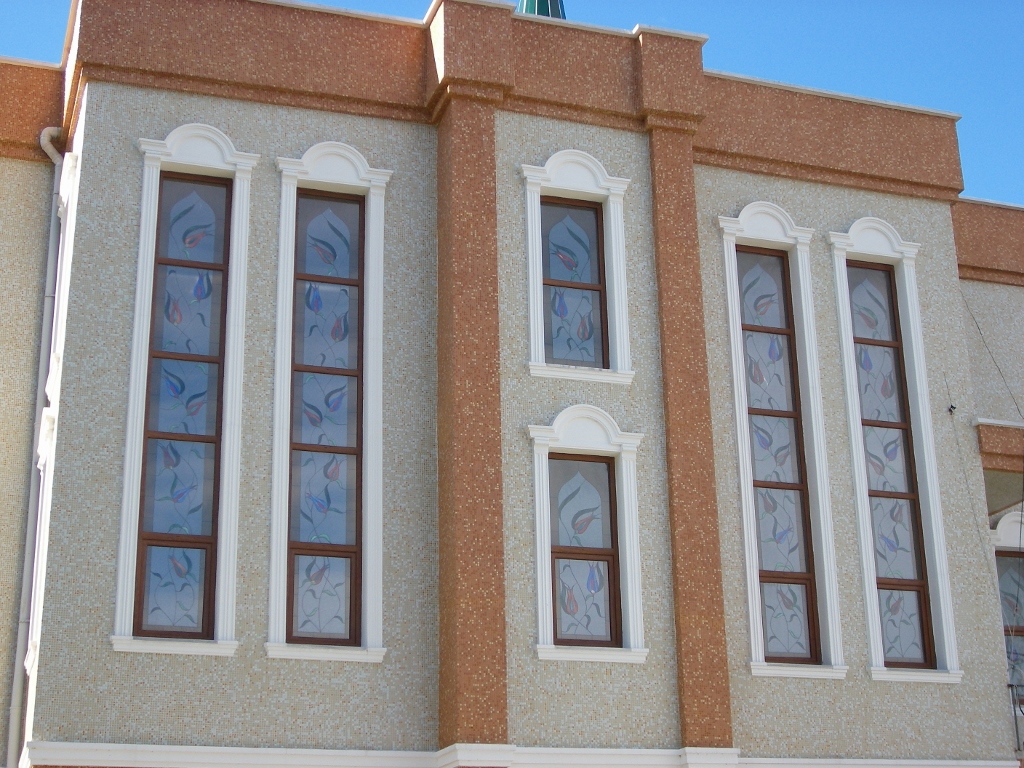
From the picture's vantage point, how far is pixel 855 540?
615 inches

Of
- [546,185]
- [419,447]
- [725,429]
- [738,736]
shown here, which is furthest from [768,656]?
[546,185]

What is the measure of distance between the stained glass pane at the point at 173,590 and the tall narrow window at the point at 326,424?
34.6 inches

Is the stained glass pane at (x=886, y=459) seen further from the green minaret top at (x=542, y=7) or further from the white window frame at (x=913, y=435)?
the green minaret top at (x=542, y=7)

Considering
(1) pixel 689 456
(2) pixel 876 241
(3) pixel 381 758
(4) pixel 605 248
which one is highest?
(2) pixel 876 241

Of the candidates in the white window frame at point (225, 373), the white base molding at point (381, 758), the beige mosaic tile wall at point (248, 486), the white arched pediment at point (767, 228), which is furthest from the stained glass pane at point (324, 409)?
the white arched pediment at point (767, 228)

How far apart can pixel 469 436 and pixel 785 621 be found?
158 inches

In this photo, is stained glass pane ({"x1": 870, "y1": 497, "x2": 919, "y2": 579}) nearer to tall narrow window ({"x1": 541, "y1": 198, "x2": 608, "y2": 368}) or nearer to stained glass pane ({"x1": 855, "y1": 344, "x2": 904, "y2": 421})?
stained glass pane ({"x1": 855, "y1": 344, "x2": 904, "y2": 421})

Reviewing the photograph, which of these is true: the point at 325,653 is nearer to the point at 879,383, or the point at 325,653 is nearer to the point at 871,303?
the point at 879,383

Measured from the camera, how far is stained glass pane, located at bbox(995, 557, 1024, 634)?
56.9 feet

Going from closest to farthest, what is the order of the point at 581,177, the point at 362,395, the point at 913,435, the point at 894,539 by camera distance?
the point at 362,395 → the point at 581,177 → the point at 894,539 → the point at 913,435

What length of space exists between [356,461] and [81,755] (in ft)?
12.6

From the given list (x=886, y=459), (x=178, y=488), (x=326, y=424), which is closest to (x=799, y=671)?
(x=886, y=459)

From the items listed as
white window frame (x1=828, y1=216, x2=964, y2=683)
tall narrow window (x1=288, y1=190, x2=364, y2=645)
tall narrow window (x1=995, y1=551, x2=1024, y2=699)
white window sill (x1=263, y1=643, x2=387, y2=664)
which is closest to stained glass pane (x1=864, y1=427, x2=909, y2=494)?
white window frame (x1=828, y1=216, x2=964, y2=683)

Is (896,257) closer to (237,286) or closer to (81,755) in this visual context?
(237,286)
